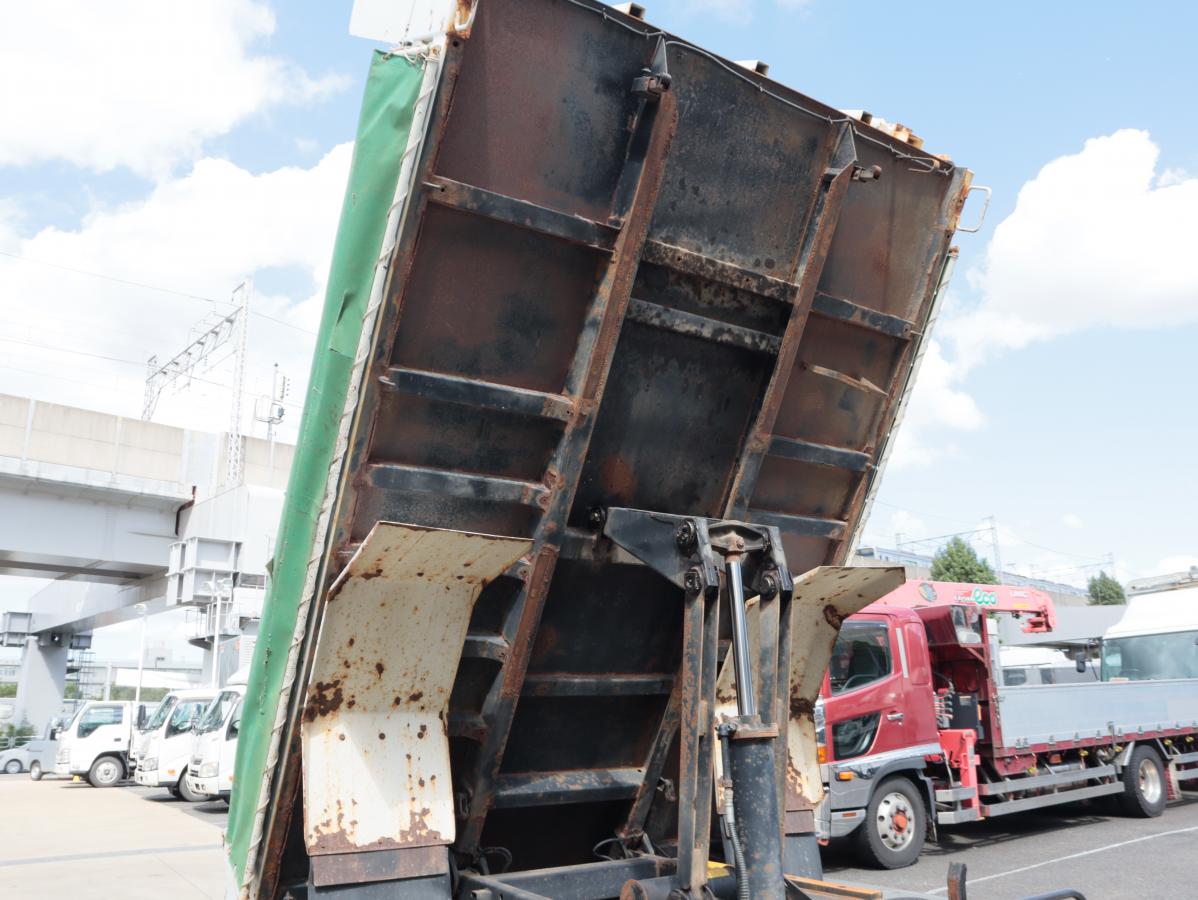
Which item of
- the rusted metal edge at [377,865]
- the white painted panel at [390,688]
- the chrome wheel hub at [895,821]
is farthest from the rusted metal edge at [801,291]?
the chrome wheel hub at [895,821]

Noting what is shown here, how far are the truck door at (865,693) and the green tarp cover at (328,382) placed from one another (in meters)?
6.92

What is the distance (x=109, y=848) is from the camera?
11.5 metres

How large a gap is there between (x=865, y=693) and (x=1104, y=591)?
171 ft

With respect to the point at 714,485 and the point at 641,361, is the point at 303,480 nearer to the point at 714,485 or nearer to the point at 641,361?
the point at 641,361

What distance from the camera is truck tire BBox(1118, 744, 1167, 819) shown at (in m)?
12.2

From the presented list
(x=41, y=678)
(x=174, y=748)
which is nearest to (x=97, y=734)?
(x=174, y=748)

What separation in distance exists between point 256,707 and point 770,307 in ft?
7.47

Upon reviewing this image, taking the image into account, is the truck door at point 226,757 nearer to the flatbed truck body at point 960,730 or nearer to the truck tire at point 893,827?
the flatbed truck body at point 960,730

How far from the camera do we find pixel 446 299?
3016 mm

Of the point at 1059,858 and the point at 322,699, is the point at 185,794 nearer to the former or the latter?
the point at 1059,858

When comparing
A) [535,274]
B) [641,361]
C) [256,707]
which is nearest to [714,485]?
[641,361]

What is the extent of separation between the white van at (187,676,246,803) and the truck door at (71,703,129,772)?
19.5 ft

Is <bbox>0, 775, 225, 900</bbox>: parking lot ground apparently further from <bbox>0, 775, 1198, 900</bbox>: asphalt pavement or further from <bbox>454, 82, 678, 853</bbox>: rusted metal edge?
<bbox>454, 82, 678, 853</bbox>: rusted metal edge

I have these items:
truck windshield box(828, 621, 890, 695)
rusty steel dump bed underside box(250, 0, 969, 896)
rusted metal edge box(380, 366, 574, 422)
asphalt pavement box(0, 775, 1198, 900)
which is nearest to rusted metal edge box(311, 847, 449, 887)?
rusty steel dump bed underside box(250, 0, 969, 896)
